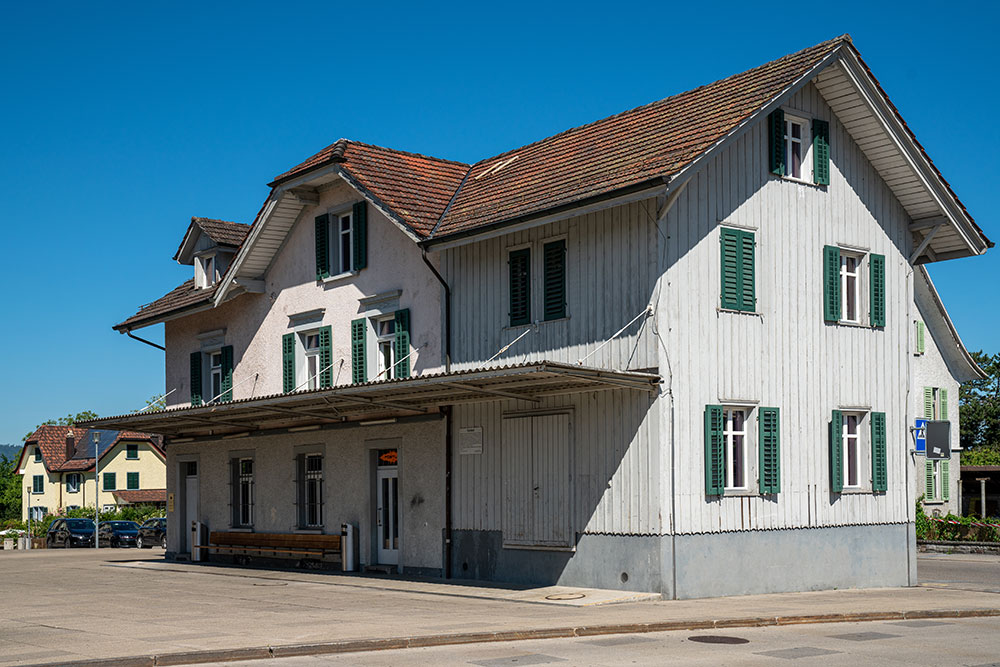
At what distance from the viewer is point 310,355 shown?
28.9 metres

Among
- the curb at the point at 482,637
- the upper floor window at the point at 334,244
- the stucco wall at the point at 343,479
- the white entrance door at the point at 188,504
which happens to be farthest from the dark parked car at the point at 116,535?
the curb at the point at 482,637

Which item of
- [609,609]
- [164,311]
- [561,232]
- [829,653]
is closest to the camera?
[829,653]

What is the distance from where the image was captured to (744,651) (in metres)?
13.5

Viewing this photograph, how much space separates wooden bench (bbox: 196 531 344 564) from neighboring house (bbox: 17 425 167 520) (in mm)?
55726

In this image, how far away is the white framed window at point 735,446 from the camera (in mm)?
21016

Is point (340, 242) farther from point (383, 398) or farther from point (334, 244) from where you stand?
point (383, 398)

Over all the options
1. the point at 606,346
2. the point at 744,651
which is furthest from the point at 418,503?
the point at 744,651

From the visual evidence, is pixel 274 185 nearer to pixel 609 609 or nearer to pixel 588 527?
pixel 588 527

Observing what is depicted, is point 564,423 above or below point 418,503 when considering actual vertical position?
above

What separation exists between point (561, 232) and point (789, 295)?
4304 millimetres

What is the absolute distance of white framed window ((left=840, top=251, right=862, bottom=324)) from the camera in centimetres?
2338

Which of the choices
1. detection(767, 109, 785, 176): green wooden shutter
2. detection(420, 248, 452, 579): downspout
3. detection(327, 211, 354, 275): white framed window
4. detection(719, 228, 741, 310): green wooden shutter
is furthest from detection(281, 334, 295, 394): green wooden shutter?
detection(767, 109, 785, 176): green wooden shutter

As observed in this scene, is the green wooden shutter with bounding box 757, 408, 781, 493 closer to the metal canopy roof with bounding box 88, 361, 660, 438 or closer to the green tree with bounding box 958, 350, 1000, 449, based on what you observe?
the metal canopy roof with bounding box 88, 361, 660, 438

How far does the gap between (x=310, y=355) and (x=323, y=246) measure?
2718 mm
